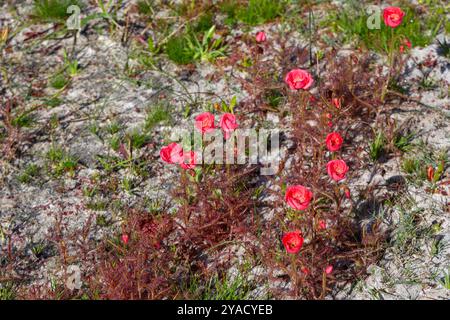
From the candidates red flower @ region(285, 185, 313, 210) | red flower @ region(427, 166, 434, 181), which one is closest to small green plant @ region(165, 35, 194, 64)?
red flower @ region(285, 185, 313, 210)

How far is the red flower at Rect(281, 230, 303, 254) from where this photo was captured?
12.4ft

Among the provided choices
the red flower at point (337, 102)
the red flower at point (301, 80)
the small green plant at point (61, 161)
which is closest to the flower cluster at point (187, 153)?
the red flower at point (301, 80)

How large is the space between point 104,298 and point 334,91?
2.09m

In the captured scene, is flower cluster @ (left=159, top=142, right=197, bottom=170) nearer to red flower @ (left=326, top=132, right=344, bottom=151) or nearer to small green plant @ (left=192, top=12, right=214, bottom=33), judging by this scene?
red flower @ (left=326, top=132, right=344, bottom=151)

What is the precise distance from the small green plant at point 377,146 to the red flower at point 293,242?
3.57ft

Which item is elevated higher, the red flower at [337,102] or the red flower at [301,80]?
the red flower at [301,80]

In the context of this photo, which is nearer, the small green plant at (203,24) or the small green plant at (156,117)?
the small green plant at (156,117)

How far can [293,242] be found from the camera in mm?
3814

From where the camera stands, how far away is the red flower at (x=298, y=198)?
3.87 m

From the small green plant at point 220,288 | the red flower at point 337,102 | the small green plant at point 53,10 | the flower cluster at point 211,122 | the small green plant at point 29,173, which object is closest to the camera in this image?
the small green plant at point 220,288

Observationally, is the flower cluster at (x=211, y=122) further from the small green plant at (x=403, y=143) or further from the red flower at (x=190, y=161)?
the small green plant at (x=403, y=143)

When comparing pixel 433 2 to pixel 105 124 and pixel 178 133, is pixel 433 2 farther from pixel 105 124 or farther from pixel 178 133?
pixel 105 124

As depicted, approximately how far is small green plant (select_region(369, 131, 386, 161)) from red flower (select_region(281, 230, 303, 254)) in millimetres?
1087

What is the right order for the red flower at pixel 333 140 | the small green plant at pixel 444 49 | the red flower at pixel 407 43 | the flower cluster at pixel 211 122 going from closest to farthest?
the red flower at pixel 333 140
the flower cluster at pixel 211 122
the red flower at pixel 407 43
the small green plant at pixel 444 49
